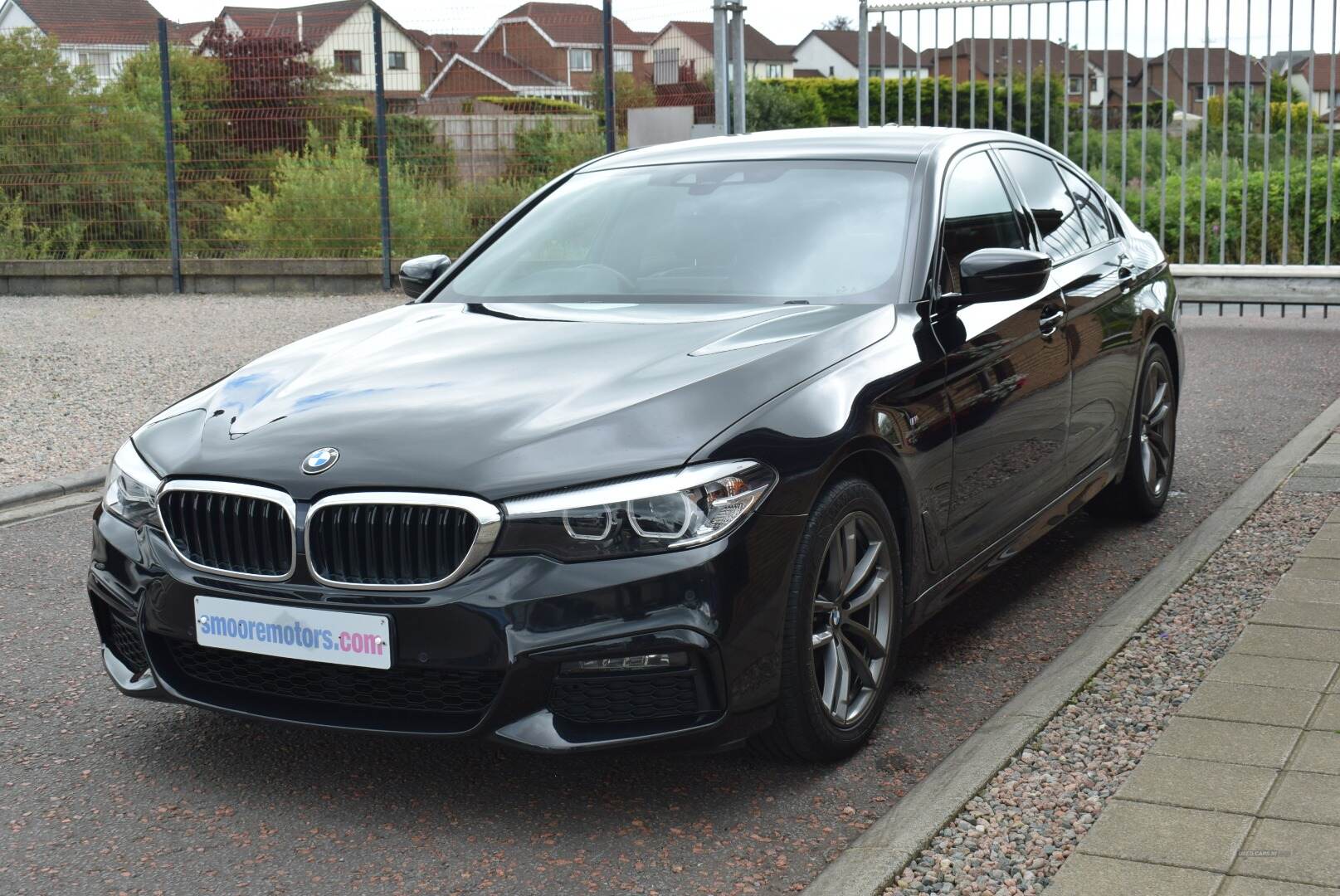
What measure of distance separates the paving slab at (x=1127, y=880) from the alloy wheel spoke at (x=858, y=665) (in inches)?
34.8

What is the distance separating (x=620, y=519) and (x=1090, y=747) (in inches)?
53.9

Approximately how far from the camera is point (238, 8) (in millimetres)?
20109

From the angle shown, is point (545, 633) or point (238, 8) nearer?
point (545, 633)

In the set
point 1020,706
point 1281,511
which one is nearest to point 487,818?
point 1020,706

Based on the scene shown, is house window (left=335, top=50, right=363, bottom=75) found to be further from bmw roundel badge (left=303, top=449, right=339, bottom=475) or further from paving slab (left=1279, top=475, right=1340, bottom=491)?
bmw roundel badge (left=303, top=449, right=339, bottom=475)

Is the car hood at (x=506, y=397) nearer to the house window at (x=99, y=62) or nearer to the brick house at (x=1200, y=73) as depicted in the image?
the brick house at (x=1200, y=73)

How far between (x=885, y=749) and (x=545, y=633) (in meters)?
1.18

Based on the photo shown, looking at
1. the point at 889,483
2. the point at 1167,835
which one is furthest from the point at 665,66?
the point at 1167,835

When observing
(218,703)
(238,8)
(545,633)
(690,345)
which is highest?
(238,8)

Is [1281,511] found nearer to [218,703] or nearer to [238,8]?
[218,703]

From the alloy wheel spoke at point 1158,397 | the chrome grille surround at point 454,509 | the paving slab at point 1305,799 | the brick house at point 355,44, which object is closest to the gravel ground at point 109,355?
the brick house at point 355,44

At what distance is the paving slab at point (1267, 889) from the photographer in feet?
9.40

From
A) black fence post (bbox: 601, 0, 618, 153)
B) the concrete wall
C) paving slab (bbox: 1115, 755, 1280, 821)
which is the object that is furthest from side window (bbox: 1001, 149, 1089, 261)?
the concrete wall

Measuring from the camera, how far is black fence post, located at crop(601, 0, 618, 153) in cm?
1558
